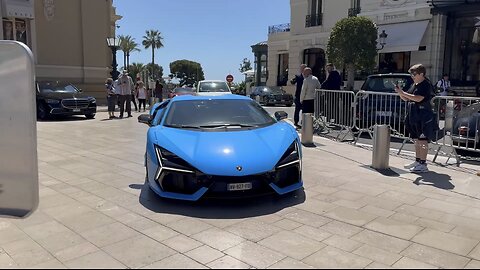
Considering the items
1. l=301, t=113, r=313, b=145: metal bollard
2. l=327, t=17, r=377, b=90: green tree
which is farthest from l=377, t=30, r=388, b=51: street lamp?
l=301, t=113, r=313, b=145: metal bollard

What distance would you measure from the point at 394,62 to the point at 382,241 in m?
25.9

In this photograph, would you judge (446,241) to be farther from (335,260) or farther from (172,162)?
(172,162)

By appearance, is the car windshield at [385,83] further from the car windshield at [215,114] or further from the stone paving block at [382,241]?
the stone paving block at [382,241]

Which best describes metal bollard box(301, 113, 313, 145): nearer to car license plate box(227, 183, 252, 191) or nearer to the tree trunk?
car license plate box(227, 183, 252, 191)

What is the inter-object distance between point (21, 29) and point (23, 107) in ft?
70.3

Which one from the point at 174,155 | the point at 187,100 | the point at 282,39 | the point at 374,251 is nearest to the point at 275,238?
the point at 374,251

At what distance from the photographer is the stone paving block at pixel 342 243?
3.82m

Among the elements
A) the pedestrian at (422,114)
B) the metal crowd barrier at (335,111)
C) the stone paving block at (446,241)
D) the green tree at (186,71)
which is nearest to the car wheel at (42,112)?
the metal crowd barrier at (335,111)

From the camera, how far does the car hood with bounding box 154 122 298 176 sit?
471 cm

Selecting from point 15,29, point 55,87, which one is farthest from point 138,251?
point 15,29

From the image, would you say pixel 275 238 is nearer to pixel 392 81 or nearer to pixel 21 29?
pixel 392 81

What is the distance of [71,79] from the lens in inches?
927

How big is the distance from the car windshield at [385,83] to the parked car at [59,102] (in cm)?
1046

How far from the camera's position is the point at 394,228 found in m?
4.32
